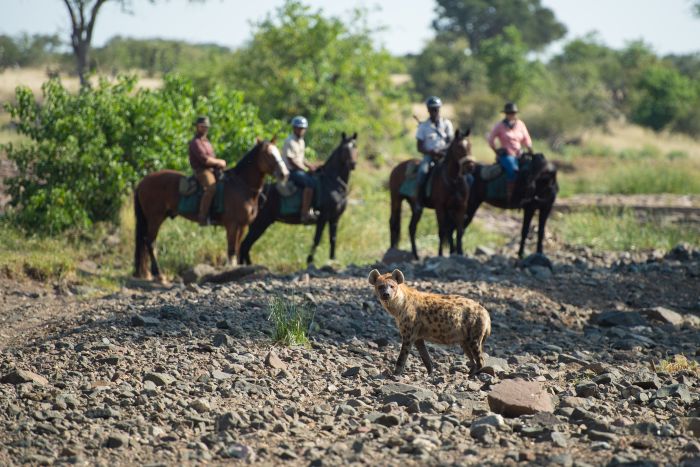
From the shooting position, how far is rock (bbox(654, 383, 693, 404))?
28.5 ft

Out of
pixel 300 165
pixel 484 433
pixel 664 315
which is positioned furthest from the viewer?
pixel 300 165

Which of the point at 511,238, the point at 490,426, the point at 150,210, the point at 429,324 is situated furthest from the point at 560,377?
the point at 511,238

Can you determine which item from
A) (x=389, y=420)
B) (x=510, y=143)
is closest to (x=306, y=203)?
(x=510, y=143)

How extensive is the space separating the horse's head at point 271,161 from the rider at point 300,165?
742 millimetres

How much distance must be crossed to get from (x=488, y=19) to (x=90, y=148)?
65.8m

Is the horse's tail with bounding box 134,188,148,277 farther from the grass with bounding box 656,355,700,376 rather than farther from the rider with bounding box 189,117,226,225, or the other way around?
the grass with bounding box 656,355,700,376

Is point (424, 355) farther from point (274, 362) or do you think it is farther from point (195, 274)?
point (195, 274)

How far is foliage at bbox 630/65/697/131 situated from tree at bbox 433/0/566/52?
66.8ft

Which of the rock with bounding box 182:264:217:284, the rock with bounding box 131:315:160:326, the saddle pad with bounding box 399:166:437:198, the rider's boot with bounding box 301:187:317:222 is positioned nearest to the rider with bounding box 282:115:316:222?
the rider's boot with bounding box 301:187:317:222

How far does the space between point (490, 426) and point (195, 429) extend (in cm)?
217

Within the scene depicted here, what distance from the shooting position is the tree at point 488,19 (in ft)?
263

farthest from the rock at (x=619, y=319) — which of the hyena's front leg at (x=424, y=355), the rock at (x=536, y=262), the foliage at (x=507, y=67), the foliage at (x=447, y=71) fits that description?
the foliage at (x=447, y=71)

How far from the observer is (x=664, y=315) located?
1299 centimetres

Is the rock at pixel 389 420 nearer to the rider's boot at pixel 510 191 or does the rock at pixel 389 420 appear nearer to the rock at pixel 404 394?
the rock at pixel 404 394
